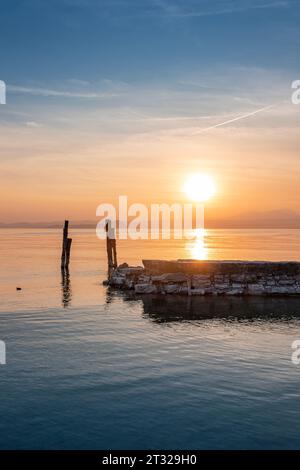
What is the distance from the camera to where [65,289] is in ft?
92.4

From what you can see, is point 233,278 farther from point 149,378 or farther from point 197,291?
point 149,378

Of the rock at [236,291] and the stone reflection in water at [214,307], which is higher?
the rock at [236,291]

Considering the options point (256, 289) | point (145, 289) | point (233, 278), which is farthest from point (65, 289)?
point (256, 289)

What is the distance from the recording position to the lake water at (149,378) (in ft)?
29.7

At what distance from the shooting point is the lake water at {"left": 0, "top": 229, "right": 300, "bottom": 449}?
9062 mm

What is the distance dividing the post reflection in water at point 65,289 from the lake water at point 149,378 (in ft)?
3.92

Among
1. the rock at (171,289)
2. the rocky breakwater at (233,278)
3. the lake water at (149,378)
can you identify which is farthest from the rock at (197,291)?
the lake water at (149,378)

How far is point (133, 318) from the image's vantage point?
780 inches

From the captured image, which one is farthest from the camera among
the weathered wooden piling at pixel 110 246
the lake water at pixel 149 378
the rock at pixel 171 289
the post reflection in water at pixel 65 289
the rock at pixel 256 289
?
the weathered wooden piling at pixel 110 246

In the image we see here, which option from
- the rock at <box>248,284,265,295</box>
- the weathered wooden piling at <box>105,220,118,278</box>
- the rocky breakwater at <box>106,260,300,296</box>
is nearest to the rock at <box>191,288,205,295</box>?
the rocky breakwater at <box>106,260,300,296</box>

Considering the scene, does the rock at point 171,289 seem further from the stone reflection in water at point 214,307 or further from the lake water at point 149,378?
the lake water at point 149,378

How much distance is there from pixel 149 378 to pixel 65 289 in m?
16.8

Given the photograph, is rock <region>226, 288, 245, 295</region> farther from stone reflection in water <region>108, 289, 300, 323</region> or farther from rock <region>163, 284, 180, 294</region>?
rock <region>163, 284, 180, 294</region>

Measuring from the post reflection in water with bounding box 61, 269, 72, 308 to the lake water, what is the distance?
1194mm
